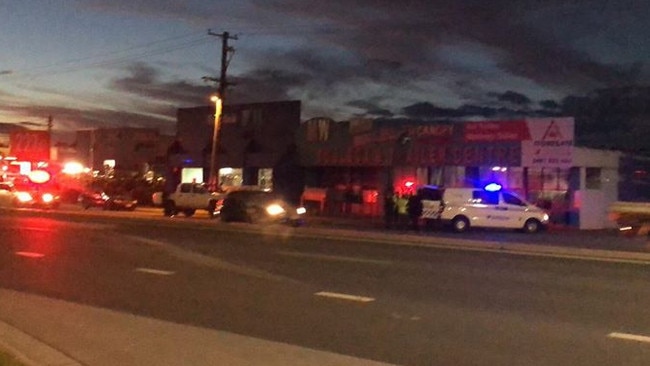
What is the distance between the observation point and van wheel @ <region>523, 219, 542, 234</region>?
3531 centimetres

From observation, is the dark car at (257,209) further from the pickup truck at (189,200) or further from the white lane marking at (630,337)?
the white lane marking at (630,337)

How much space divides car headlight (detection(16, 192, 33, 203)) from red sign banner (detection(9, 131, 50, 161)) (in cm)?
700

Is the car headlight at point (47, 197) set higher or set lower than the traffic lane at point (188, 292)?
higher

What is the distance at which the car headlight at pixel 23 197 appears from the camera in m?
48.2

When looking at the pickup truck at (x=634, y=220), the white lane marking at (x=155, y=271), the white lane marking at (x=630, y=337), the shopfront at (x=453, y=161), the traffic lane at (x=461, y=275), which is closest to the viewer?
the white lane marking at (x=630, y=337)

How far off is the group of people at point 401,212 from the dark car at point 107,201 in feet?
65.4

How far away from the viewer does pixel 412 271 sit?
18.0 meters

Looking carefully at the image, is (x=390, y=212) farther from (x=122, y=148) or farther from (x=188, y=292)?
(x=122, y=148)

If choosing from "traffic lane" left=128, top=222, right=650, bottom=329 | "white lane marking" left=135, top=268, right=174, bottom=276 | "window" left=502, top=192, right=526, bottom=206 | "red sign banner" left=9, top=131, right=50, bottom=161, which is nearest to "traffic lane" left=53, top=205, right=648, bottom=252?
"window" left=502, top=192, right=526, bottom=206

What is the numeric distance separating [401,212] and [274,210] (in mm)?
5245

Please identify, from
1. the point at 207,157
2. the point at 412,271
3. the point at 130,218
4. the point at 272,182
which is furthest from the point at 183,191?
the point at 412,271

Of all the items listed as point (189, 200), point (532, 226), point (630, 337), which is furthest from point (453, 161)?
point (630, 337)

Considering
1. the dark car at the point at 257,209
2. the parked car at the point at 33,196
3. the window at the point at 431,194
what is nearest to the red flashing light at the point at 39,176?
the parked car at the point at 33,196

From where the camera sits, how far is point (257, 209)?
115 feet
